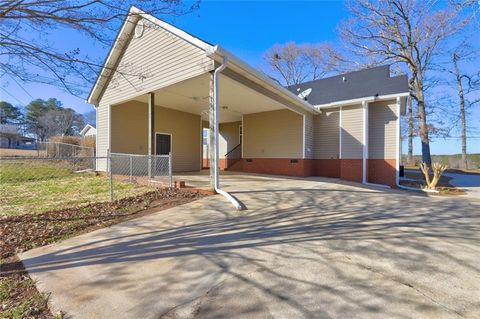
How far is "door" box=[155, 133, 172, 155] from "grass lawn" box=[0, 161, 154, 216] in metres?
2.92

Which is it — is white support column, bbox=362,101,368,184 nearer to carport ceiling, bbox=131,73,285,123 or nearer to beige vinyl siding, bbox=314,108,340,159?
beige vinyl siding, bbox=314,108,340,159

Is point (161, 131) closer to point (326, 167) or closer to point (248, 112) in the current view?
point (248, 112)

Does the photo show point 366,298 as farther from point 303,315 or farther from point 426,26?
point 426,26

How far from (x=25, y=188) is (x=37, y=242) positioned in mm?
6610

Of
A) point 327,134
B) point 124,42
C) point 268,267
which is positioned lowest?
point 268,267

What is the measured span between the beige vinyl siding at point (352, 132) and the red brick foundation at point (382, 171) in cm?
76

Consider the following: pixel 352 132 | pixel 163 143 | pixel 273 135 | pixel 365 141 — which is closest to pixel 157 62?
pixel 163 143

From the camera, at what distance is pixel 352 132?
1184 centimetres

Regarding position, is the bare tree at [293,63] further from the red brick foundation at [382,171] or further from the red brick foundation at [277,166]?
the red brick foundation at [382,171]

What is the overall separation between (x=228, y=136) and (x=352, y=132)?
8.03 m

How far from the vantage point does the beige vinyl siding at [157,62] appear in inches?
296

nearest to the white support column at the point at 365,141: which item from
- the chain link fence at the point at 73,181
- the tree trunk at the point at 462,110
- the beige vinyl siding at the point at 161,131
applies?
the chain link fence at the point at 73,181

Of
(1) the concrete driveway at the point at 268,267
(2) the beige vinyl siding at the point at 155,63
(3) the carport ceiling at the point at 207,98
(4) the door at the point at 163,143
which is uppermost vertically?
(2) the beige vinyl siding at the point at 155,63

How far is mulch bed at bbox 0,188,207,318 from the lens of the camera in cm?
244
